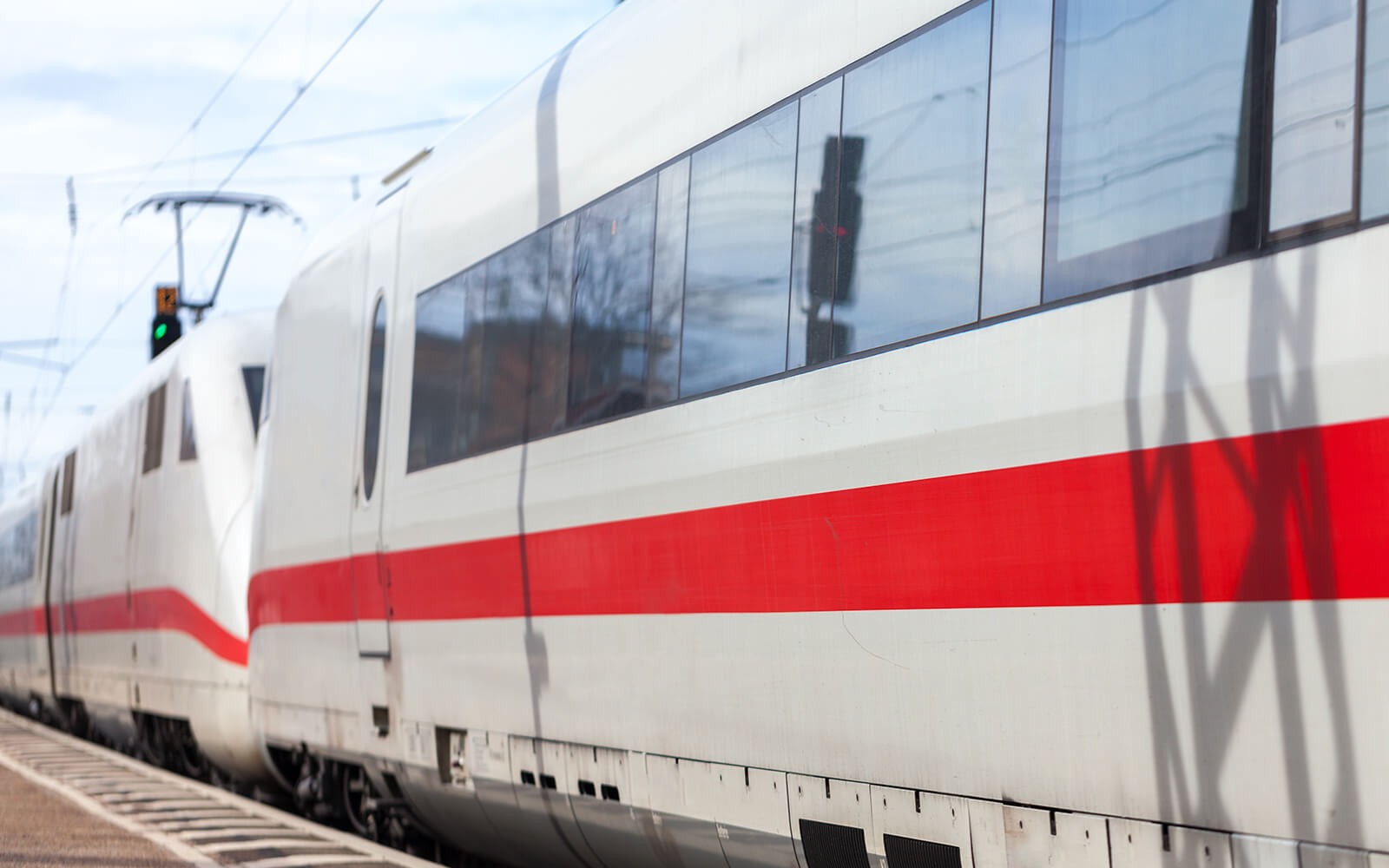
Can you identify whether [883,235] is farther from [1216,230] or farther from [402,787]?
[402,787]

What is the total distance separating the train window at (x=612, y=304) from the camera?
16.8 feet

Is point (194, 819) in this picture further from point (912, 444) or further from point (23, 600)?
point (23, 600)

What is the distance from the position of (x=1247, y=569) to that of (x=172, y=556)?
33.6 feet

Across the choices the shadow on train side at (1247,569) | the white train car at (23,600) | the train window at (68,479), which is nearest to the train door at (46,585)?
the white train car at (23,600)

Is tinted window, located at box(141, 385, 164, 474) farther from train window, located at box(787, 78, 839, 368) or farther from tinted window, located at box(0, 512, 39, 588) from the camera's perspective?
train window, located at box(787, 78, 839, 368)

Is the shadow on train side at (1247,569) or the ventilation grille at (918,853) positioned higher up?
the shadow on train side at (1247,569)

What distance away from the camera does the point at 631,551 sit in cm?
500

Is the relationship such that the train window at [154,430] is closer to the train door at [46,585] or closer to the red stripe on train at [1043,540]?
the train door at [46,585]

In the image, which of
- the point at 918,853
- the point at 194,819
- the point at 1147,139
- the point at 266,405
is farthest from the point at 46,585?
the point at 1147,139

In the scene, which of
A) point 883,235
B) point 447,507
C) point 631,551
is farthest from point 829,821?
point 447,507

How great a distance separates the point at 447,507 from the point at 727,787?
236cm

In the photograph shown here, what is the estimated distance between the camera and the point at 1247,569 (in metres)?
2.88

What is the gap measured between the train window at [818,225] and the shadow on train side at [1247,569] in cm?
113

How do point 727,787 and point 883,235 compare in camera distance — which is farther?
point 727,787
